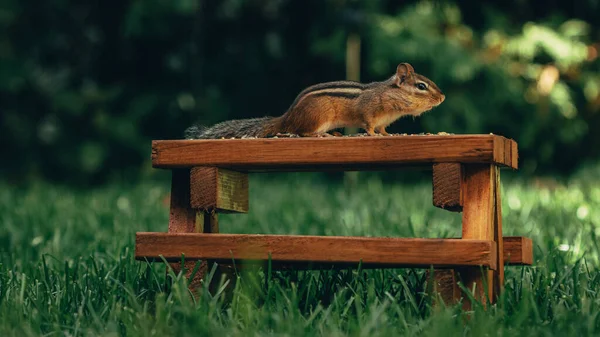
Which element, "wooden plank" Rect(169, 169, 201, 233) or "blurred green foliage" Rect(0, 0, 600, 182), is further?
"blurred green foliage" Rect(0, 0, 600, 182)

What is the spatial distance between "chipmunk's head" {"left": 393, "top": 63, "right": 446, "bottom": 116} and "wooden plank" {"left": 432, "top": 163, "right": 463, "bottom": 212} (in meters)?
0.45

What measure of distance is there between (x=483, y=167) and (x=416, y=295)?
502mm

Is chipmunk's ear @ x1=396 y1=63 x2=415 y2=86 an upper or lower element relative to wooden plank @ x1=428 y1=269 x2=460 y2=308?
upper

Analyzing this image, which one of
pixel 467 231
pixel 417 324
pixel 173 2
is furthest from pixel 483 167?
pixel 173 2

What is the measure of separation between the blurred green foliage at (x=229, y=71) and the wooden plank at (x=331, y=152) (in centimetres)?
535

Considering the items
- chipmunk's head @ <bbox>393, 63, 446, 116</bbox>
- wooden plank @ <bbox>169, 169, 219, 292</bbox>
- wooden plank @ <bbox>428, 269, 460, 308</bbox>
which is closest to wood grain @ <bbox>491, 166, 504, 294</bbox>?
wooden plank @ <bbox>428, 269, 460, 308</bbox>

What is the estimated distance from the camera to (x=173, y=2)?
7.55 metres

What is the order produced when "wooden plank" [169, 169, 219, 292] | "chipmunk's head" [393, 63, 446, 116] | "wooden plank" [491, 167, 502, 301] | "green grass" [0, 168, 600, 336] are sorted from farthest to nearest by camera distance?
1. "chipmunk's head" [393, 63, 446, 116]
2. "wooden plank" [169, 169, 219, 292]
3. "wooden plank" [491, 167, 502, 301]
4. "green grass" [0, 168, 600, 336]

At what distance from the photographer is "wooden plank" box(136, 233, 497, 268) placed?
228 centimetres

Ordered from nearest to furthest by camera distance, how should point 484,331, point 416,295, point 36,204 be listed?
point 484,331
point 416,295
point 36,204

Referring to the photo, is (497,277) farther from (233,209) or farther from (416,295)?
(233,209)

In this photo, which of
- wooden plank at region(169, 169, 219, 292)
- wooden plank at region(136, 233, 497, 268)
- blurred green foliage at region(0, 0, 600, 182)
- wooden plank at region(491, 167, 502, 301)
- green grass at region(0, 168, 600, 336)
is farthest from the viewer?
blurred green foliage at region(0, 0, 600, 182)

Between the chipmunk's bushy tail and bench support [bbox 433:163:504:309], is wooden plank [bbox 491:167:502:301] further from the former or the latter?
the chipmunk's bushy tail

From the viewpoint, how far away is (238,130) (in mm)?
2799
